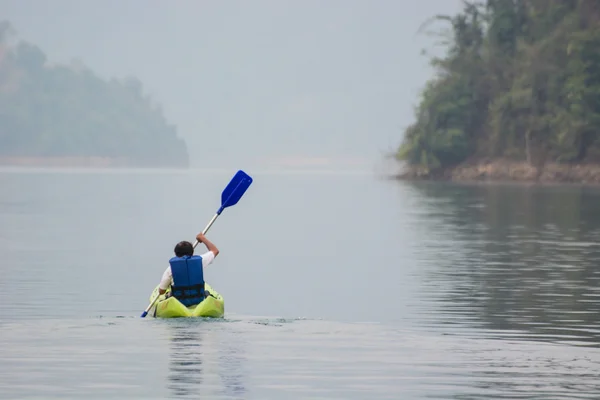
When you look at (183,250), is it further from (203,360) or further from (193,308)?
(203,360)

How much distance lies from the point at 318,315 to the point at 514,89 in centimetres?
7570

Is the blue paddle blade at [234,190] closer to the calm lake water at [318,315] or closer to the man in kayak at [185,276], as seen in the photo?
the calm lake water at [318,315]

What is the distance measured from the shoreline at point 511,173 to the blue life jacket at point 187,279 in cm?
7070

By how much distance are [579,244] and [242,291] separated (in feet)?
43.5

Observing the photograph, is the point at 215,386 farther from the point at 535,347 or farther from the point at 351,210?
the point at 351,210

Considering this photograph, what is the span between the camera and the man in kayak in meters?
19.4

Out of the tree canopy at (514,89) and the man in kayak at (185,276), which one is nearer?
the man in kayak at (185,276)

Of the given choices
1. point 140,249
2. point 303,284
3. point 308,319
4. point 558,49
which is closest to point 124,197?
point 558,49

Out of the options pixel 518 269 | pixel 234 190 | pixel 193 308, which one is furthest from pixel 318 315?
pixel 518 269

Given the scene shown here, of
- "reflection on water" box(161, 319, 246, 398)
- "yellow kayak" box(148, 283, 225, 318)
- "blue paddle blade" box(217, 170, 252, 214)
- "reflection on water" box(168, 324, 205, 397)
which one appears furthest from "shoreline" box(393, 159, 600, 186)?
"reflection on water" box(168, 324, 205, 397)

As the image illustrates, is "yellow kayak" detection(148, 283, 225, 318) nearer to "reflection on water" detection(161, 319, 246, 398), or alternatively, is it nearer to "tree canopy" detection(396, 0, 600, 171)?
"reflection on water" detection(161, 319, 246, 398)

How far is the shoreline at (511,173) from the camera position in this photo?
297ft

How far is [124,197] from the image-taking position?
81.2m

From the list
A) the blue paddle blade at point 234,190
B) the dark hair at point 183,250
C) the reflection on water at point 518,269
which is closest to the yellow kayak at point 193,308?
the dark hair at point 183,250
